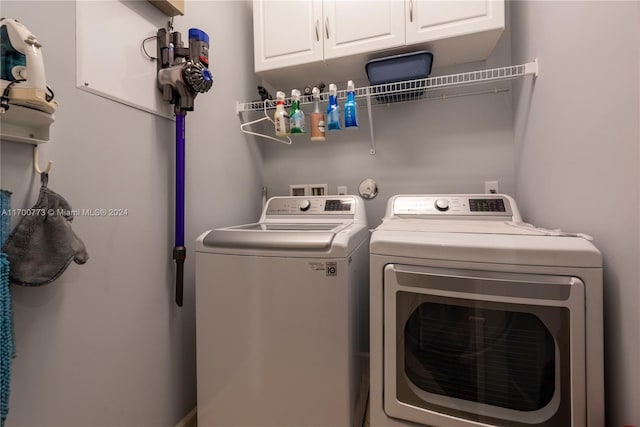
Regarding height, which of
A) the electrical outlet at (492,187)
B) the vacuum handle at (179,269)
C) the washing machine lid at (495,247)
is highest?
the electrical outlet at (492,187)

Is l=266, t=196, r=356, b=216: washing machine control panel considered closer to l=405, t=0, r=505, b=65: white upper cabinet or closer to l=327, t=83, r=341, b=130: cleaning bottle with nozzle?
l=327, t=83, r=341, b=130: cleaning bottle with nozzle

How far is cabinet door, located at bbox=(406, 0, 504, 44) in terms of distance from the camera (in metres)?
1.41

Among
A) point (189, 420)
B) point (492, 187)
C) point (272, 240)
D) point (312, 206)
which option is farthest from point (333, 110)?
point (189, 420)

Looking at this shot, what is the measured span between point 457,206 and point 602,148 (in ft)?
2.49

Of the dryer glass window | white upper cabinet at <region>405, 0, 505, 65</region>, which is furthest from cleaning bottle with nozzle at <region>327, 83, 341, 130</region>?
the dryer glass window

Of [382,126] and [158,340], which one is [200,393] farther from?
[382,126]

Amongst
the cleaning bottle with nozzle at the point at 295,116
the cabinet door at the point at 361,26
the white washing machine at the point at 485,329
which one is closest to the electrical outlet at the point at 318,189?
the cleaning bottle with nozzle at the point at 295,116

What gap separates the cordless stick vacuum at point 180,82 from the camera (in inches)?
48.4

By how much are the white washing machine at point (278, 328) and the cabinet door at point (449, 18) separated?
1174 millimetres

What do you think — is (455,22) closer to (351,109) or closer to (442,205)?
(351,109)

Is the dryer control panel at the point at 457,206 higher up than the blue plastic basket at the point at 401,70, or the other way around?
the blue plastic basket at the point at 401,70

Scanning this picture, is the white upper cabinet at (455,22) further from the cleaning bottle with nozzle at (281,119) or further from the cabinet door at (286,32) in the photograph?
the cleaning bottle with nozzle at (281,119)

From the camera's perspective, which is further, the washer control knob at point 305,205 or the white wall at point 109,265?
the washer control knob at point 305,205

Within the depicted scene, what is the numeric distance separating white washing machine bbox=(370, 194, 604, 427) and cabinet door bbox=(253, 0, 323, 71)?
51.8 inches
